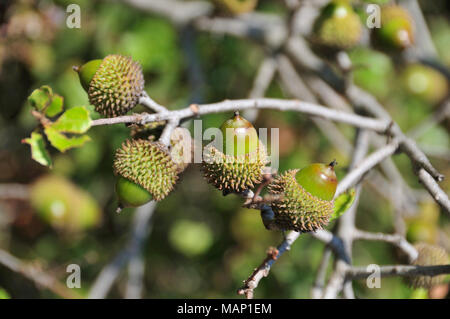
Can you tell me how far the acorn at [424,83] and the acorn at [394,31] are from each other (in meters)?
1.25

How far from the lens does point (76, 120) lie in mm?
1521

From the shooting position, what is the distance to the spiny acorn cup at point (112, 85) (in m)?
1.56

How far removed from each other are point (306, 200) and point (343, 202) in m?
0.31

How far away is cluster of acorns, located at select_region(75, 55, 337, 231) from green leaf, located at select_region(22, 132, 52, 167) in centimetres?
23

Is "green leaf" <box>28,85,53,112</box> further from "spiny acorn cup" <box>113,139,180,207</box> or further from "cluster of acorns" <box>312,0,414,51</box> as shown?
"cluster of acorns" <box>312,0,414,51</box>

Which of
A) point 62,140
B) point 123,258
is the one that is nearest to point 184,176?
point 123,258

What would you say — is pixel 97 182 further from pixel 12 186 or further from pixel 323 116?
pixel 323 116

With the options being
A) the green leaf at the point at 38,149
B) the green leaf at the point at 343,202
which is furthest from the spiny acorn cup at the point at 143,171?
the green leaf at the point at 343,202

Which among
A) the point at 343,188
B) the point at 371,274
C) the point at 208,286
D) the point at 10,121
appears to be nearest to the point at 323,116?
the point at 343,188

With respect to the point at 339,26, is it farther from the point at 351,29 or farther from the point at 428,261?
→ the point at 428,261

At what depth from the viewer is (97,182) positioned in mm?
3654

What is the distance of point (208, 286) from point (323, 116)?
2.31 meters

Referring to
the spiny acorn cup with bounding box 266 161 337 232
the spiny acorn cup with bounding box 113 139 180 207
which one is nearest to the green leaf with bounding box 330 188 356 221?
the spiny acorn cup with bounding box 266 161 337 232

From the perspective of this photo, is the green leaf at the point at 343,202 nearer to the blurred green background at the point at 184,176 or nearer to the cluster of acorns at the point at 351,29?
the cluster of acorns at the point at 351,29
